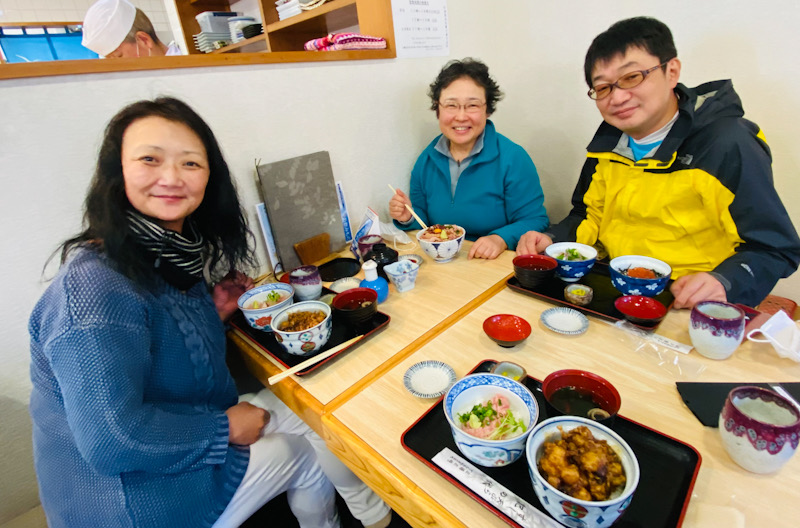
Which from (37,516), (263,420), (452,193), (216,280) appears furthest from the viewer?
(452,193)

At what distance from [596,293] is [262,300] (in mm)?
1023

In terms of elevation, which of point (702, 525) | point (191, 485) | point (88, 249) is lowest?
point (191, 485)

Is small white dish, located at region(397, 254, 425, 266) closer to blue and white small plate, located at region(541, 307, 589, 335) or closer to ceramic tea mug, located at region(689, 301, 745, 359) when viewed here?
blue and white small plate, located at region(541, 307, 589, 335)

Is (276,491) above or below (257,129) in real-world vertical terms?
below

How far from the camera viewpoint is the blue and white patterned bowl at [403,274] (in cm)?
123

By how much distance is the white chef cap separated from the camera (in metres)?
2.21

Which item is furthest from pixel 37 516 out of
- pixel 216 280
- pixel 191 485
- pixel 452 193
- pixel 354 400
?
pixel 452 193

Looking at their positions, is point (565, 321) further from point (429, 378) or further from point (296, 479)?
point (296, 479)

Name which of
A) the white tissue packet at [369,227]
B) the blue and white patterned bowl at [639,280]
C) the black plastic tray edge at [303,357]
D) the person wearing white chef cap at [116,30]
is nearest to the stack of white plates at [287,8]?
the person wearing white chef cap at [116,30]

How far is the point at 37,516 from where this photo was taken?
115 cm

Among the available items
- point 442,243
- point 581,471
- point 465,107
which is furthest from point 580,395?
point 465,107

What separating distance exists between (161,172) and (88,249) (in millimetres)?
232

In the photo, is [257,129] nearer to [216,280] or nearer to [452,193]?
[216,280]

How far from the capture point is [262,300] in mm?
1216
